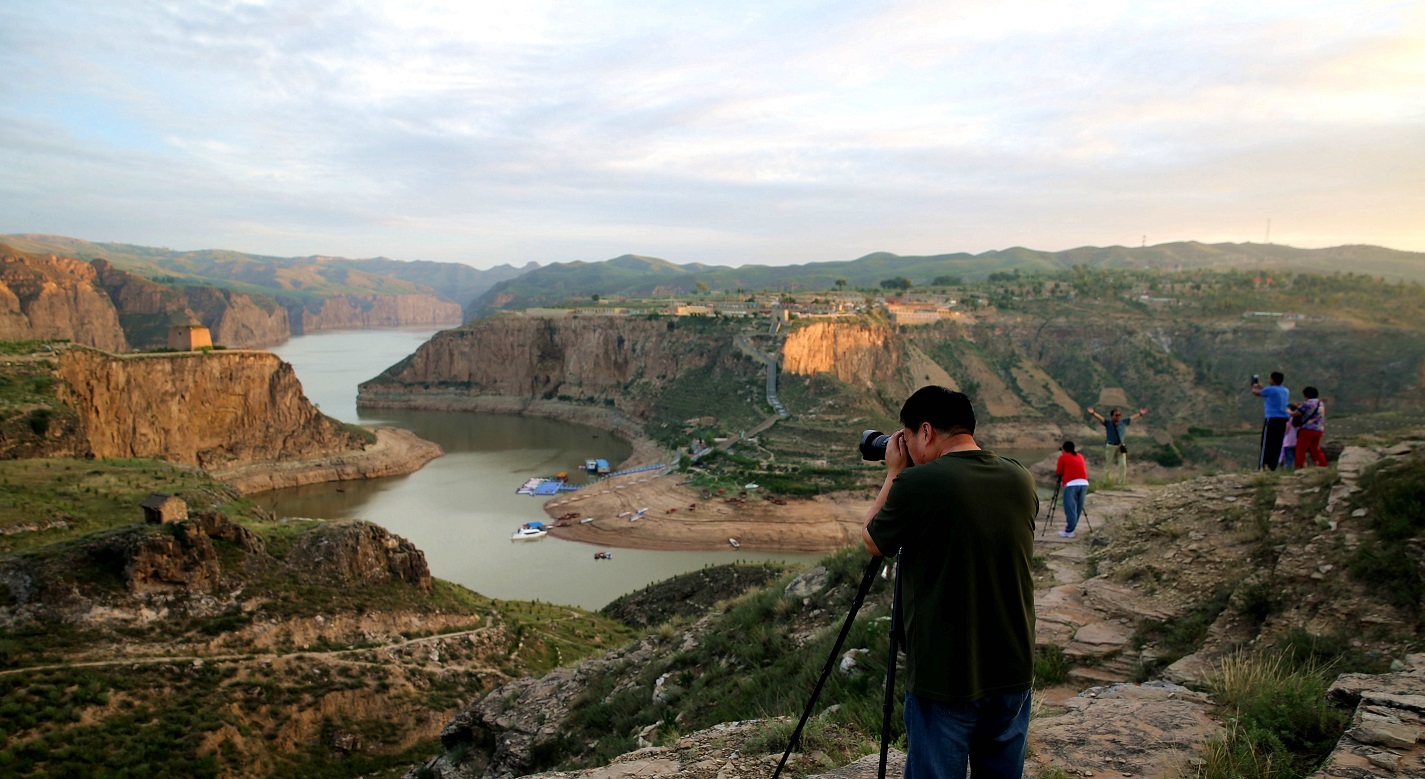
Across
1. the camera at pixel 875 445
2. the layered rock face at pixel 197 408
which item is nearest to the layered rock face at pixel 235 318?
the layered rock face at pixel 197 408

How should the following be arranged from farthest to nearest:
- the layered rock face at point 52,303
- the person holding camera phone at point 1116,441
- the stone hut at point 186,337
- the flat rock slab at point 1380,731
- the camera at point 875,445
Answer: the layered rock face at point 52,303
the stone hut at point 186,337
the person holding camera phone at point 1116,441
the camera at point 875,445
the flat rock slab at point 1380,731

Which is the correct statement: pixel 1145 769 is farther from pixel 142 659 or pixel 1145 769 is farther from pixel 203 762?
pixel 142 659

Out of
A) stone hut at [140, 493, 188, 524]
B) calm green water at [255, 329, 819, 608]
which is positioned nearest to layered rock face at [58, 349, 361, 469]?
calm green water at [255, 329, 819, 608]

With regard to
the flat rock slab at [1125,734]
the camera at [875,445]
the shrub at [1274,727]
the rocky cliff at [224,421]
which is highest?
the camera at [875,445]

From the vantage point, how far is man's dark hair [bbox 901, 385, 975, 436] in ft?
9.27

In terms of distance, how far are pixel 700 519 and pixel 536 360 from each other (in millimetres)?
43285

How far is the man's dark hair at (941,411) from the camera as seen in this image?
9.27 feet

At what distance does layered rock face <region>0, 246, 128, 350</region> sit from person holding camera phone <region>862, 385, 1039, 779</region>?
88043 mm

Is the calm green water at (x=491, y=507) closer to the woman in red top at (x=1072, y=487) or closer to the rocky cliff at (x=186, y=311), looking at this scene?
the woman in red top at (x=1072, y=487)

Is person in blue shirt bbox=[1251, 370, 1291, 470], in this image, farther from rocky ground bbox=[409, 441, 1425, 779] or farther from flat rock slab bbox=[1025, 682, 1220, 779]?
flat rock slab bbox=[1025, 682, 1220, 779]

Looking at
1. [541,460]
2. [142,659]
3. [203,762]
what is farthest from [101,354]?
[203,762]

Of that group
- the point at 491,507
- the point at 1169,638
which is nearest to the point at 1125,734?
the point at 1169,638

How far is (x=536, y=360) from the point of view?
74.1 meters

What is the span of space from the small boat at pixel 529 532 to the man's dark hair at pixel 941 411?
3191 cm
